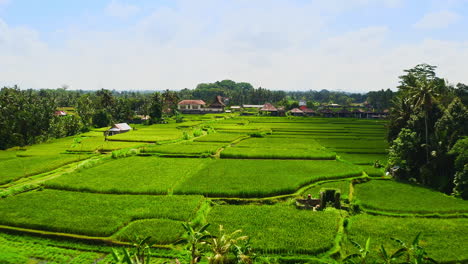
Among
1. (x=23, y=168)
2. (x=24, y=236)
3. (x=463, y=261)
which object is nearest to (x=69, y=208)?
(x=24, y=236)

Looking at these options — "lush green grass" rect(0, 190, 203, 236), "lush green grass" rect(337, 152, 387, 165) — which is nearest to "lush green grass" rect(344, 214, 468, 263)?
"lush green grass" rect(0, 190, 203, 236)

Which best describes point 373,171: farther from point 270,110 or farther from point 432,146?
point 270,110

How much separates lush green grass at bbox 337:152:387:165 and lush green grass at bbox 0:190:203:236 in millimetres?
21917

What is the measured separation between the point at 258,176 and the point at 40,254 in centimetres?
1780

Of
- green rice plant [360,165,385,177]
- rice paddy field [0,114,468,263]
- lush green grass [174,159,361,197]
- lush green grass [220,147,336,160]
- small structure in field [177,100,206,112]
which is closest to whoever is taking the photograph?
rice paddy field [0,114,468,263]

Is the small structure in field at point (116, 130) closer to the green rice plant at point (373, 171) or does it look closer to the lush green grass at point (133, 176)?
the lush green grass at point (133, 176)

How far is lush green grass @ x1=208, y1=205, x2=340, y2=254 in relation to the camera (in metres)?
16.4

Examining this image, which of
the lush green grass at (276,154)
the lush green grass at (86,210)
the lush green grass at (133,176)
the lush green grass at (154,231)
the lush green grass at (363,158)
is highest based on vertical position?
the lush green grass at (276,154)

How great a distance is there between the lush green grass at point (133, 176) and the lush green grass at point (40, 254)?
7732 millimetres

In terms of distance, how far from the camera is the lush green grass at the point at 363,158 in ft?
119

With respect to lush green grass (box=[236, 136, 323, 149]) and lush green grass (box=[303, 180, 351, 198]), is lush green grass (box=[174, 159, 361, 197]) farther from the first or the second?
lush green grass (box=[236, 136, 323, 149])

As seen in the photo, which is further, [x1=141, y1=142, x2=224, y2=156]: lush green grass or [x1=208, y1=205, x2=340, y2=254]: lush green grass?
[x1=141, y1=142, x2=224, y2=156]: lush green grass

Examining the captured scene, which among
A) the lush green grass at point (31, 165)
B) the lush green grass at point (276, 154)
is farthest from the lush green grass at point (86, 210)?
the lush green grass at point (276, 154)

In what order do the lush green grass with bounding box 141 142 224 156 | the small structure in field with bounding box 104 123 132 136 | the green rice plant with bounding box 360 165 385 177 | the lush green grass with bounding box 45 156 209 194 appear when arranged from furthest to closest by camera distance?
1. the small structure in field with bounding box 104 123 132 136
2. the lush green grass with bounding box 141 142 224 156
3. the green rice plant with bounding box 360 165 385 177
4. the lush green grass with bounding box 45 156 209 194
